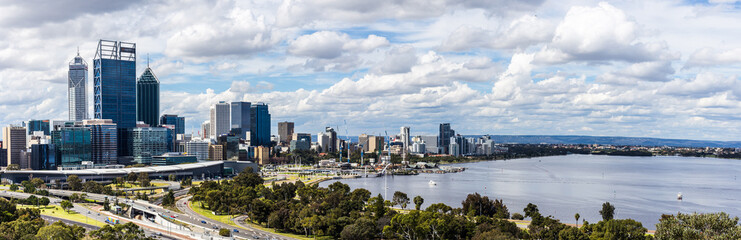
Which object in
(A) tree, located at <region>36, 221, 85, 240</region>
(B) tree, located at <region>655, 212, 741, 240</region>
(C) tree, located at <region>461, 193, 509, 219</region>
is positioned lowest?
(C) tree, located at <region>461, 193, 509, 219</region>

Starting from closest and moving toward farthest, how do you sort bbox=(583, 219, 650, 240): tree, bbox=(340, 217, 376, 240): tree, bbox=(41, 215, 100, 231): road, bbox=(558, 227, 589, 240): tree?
bbox=(583, 219, 650, 240): tree, bbox=(558, 227, 589, 240): tree, bbox=(340, 217, 376, 240): tree, bbox=(41, 215, 100, 231): road

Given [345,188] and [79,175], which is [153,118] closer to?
[79,175]

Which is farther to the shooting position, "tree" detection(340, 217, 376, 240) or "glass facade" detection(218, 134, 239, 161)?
"glass facade" detection(218, 134, 239, 161)

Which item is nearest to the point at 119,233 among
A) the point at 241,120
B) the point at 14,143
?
the point at 14,143

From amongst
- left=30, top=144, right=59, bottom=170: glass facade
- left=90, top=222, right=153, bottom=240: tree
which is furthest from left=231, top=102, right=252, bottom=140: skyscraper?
left=90, top=222, right=153, bottom=240: tree

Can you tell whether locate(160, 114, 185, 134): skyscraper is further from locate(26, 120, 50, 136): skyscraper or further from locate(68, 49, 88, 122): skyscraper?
locate(26, 120, 50, 136): skyscraper

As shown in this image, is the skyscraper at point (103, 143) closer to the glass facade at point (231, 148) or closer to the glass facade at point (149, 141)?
the glass facade at point (149, 141)

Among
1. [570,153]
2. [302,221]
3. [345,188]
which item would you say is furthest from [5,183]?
[570,153]

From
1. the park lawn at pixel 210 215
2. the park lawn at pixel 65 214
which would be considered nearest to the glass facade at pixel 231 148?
the park lawn at pixel 210 215
